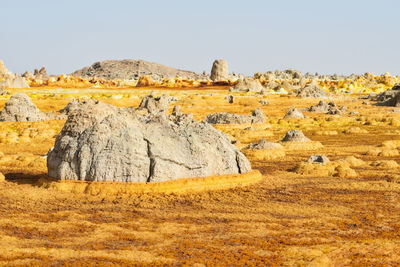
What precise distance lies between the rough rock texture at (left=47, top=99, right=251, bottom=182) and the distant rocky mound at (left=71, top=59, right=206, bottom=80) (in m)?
150

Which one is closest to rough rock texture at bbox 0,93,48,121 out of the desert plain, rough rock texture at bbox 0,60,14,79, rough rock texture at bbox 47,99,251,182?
the desert plain

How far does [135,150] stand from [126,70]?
163m

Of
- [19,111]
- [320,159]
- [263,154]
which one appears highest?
[19,111]

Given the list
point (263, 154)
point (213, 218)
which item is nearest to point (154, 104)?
point (263, 154)

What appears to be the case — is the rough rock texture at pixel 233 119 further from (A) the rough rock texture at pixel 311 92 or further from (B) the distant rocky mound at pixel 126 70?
(B) the distant rocky mound at pixel 126 70

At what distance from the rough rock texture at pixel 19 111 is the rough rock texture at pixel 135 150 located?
19169 millimetres

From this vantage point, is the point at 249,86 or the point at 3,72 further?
the point at 3,72

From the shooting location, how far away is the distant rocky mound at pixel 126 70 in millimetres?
166000

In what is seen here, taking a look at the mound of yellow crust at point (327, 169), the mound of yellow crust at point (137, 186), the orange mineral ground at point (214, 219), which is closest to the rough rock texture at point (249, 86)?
the orange mineral ground at point (214, 219)

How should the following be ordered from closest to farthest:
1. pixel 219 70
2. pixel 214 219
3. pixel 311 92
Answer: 1. pixel 214 219
2. pixel 311 92
3. pixel 219 70

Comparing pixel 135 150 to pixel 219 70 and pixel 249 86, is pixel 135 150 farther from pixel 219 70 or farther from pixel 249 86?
pixel 219 70

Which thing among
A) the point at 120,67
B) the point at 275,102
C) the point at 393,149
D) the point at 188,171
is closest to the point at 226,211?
the point at 188,171

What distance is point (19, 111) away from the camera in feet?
96.1

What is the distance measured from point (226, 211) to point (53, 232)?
287 cm
